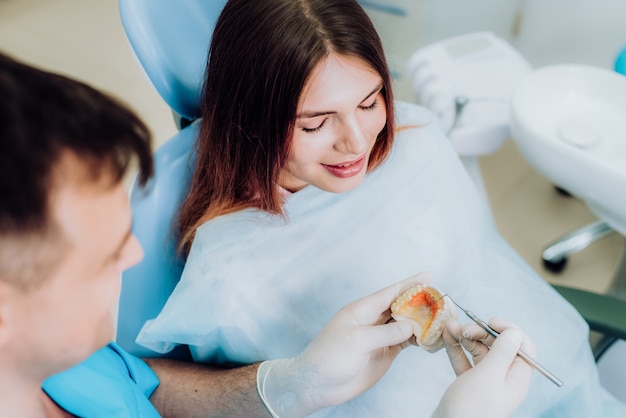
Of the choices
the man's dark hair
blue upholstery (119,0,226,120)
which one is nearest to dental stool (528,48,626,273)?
blue upholstery (119,0,226,120)

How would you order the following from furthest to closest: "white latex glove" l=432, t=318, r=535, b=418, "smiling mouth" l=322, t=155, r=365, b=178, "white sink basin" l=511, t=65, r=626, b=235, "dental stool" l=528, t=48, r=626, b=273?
"dental stool" l=528, t=48, r=626, b=273, "white sink basin" l=511, t=65, r=626, b=235, "smiling mouth" l=322, t=155, r=365, b=178, "white latex glove" l=432, t=318, r=535, b=418

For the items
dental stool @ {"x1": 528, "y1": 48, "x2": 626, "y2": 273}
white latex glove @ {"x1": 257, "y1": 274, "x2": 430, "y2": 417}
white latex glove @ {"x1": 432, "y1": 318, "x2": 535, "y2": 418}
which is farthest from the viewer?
dental stool @ {"x1": 528, "y1": 48, "x2": 626, "y2": 273}

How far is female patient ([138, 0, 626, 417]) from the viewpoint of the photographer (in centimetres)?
85

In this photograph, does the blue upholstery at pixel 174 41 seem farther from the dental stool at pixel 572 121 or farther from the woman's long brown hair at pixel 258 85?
the dental stool at pixel 572 121

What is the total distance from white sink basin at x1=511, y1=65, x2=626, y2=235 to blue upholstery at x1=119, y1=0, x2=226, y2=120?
67 centimetres

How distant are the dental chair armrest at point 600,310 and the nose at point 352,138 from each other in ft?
1.66

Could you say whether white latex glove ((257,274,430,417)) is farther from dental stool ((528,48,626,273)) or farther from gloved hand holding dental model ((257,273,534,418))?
dental stool ((528,48,626,273))

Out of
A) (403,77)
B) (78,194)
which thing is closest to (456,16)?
(403,77)

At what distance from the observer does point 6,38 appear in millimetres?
2822

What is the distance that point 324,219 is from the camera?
1068 mm

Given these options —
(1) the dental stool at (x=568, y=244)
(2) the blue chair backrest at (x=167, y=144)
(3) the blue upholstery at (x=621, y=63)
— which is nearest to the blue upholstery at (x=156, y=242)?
(2) the blue chair backrest at (x=167, y=144)

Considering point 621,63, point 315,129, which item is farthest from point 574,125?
point 315,129

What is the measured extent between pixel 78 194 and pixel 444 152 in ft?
2.82

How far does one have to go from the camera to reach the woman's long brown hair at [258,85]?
32.6 inches
